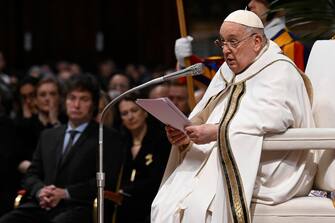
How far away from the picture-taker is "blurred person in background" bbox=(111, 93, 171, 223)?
7.59 metres

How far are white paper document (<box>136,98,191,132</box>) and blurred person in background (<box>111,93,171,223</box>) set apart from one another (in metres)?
1.58

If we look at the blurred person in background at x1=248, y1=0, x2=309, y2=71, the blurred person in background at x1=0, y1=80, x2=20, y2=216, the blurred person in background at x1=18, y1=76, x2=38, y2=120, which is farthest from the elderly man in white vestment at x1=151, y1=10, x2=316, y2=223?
the blurred person in background at x1=18, y1=76, x2=38, y2=120

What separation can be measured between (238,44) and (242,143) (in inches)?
21.9

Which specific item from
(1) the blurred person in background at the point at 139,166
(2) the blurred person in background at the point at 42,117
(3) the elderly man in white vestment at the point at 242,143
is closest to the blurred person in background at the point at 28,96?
(2) the blurred person in background at the point at 42,117

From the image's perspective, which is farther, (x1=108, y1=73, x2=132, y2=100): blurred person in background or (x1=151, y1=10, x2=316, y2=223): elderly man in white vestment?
(x1=108, y1=73, x2=132, y2=100): blurred person in background

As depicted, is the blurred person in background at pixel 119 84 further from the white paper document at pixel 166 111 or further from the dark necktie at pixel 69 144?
the white paper document at pixel 166 111

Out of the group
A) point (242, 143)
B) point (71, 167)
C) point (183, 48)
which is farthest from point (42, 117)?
point (242, 143)

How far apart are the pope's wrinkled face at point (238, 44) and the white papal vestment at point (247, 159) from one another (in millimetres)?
62

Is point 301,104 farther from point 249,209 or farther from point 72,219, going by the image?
point 72,219

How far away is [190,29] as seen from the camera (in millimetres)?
18359

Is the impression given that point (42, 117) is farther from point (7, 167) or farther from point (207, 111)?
point (207, 111)

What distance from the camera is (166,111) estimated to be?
583cm

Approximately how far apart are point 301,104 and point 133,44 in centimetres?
1264

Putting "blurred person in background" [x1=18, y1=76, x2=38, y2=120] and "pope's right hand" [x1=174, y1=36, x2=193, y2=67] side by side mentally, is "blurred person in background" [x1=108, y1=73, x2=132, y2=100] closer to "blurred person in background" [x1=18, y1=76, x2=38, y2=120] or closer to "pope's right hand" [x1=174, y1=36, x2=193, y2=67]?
"blurred person in background" [x1=18, y1=76, x2=38, y2=120]
